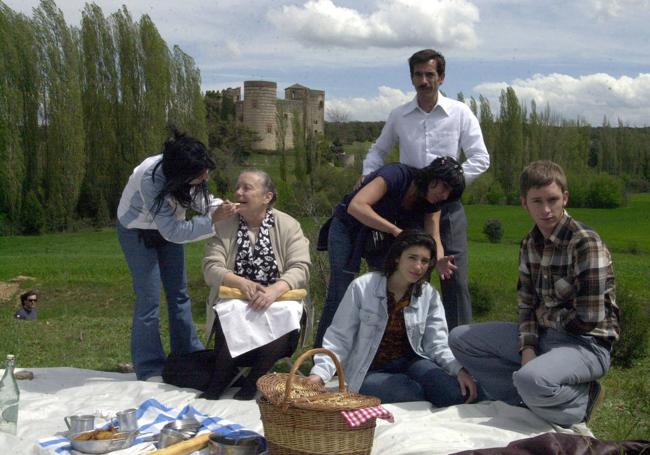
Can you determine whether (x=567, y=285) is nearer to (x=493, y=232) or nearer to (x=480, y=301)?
(x=480, y=301)

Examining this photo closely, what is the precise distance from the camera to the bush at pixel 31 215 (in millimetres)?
31297

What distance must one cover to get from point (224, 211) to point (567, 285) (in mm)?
2071

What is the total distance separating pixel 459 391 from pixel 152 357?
2.09 m

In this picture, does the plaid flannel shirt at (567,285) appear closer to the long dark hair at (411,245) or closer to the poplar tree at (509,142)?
the long dark hair at (411,245)

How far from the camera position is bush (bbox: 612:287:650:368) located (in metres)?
7.67

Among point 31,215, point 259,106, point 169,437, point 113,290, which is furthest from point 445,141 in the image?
point 259,106

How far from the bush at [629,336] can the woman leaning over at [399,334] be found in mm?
3601

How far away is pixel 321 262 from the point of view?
839cm

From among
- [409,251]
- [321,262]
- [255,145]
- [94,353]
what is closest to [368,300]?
[409,251]

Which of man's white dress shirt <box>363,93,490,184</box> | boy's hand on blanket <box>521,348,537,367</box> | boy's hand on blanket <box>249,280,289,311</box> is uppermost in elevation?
man's white dress shirt <box>363,93,490,184</box>

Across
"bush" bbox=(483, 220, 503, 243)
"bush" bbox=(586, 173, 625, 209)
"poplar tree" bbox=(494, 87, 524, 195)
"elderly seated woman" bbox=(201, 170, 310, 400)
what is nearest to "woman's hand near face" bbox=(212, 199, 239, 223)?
"elderly seated woman" bbox=(201, 170, 310, 400)

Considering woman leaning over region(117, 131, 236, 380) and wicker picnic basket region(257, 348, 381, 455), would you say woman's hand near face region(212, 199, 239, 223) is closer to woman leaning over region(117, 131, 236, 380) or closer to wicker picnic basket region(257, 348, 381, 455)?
woman leaning over region(117, 131, 236, 380)

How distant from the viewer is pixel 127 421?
4047 mm

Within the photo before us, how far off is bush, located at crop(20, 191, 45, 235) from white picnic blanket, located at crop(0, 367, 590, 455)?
27.6 meters
